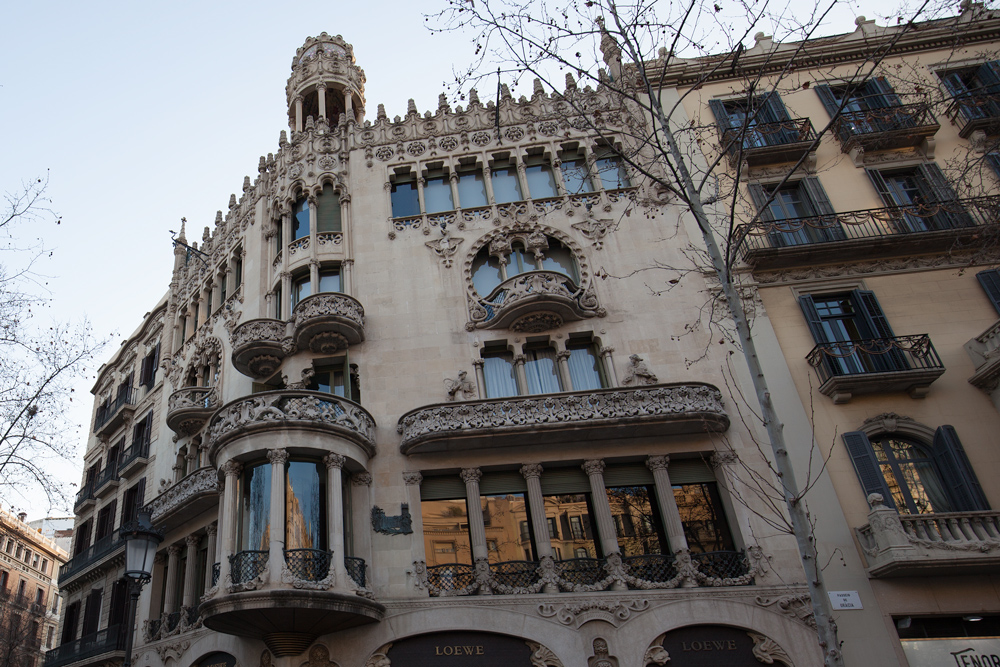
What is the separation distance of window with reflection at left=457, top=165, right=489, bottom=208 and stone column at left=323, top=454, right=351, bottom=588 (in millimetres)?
10988

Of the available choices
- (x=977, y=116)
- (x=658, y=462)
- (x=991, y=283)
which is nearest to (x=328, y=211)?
(x=658, y=462)

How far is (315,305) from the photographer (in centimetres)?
2048

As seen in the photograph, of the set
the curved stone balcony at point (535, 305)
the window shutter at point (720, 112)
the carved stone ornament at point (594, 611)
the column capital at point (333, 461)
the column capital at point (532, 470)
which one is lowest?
the carved stone ornament at point (594, 611)

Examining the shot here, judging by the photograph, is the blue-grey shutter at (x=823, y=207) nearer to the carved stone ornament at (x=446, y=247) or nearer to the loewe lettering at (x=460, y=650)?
the carved stone ornament at (x=446, y=247)

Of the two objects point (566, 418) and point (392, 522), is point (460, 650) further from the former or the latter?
point (566, 418)

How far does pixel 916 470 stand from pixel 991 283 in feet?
23.2

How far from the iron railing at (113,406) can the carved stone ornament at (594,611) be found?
→ 24.6 m

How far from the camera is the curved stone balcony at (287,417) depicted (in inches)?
666

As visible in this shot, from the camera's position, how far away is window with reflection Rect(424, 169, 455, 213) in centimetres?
2428

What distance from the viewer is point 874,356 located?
19094 millimetres

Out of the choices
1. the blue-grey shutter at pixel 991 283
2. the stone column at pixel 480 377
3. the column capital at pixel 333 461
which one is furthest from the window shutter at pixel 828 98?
the column capital at pixel 333 461

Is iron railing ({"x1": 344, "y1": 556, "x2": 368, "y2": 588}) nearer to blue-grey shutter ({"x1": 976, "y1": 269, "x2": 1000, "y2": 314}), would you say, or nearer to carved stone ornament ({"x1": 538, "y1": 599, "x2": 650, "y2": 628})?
carved stone ornament ({"x1": 538, "y1": 599, "x2": 650, "y2": 628})

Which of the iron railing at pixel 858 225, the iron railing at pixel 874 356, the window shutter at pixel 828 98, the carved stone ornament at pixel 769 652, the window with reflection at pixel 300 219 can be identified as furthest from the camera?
the window shutter at pixel 828 98

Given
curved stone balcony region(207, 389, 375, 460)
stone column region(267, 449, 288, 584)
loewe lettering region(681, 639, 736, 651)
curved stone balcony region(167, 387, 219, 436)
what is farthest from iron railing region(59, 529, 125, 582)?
loewe lettering region(681, 639, 736, 651)
